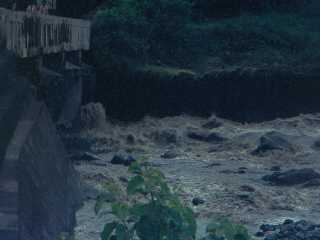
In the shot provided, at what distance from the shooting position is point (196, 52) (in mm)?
20891

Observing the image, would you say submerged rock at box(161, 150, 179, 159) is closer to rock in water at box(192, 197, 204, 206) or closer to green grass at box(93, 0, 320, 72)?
rock in water at box(192, 197, 204, 206)

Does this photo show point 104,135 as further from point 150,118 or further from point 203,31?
point 203,31

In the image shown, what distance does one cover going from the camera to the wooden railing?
717 cm

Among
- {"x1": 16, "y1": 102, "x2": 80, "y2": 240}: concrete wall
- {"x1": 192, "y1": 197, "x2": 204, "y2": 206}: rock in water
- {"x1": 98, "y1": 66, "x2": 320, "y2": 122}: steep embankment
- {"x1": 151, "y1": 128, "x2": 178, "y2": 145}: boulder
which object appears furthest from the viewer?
{"x1": 98, "y1": 66, "x2": 320, "y2": 122}: steep embankment

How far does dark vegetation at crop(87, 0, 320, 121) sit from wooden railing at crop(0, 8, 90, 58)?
2906 mm

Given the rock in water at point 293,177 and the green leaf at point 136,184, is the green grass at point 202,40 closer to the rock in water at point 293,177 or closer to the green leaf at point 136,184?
the rock in water at point 293,177

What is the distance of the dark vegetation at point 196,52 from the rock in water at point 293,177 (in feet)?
21.5

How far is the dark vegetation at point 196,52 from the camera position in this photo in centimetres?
1786

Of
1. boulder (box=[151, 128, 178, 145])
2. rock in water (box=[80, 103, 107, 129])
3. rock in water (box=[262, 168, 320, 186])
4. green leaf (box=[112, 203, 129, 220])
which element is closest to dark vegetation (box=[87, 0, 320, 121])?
rock in water (box=[80, 103, 107, 129])

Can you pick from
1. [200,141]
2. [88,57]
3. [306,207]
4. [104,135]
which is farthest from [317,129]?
[306,207]

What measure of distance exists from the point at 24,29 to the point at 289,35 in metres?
14.4

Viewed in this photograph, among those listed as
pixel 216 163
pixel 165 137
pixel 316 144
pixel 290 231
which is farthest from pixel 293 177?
pixel 165 137

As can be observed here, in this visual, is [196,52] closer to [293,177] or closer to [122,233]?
[293,177]

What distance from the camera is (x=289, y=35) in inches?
859
